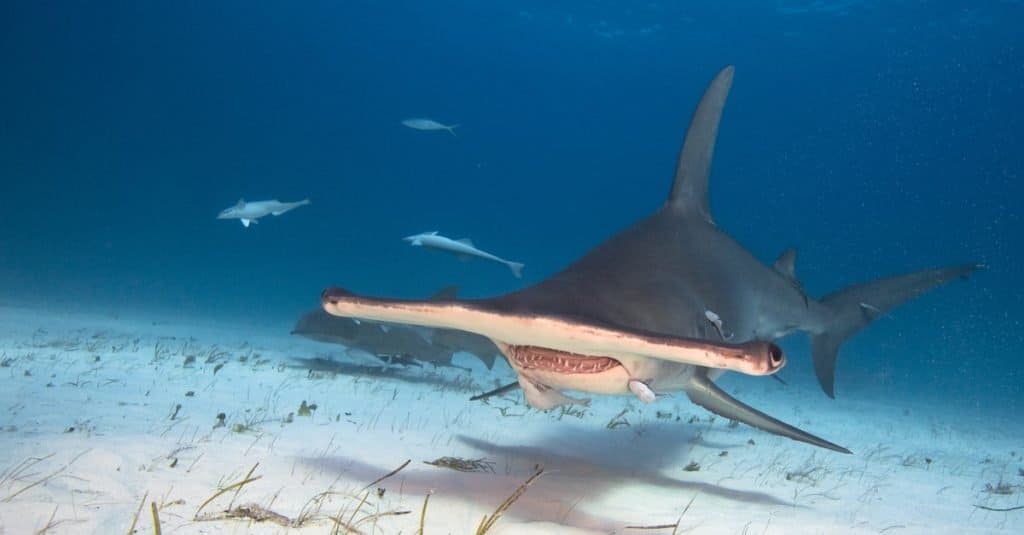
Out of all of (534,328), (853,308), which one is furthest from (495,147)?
(534,328)

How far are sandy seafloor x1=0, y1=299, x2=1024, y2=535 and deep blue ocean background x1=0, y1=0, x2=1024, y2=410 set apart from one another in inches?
570

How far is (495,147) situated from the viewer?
126 metres

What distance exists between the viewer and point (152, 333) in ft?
39.0

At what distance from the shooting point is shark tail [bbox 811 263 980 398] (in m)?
5.69

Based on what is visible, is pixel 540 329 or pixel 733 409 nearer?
pixel 540 329

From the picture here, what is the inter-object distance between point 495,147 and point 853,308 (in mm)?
122898

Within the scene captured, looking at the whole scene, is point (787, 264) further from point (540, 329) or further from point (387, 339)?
point (387, 339)

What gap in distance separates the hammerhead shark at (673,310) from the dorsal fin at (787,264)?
0.05ft

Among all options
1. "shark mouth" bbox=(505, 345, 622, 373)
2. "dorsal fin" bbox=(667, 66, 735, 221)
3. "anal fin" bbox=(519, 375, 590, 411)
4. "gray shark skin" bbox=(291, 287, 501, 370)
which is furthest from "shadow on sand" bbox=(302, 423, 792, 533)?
"gray shark skin" bbox=(291, 287, 501, 370)

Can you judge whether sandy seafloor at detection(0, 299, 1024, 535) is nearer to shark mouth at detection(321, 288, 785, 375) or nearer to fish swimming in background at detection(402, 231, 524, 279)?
shark mouth at detection(321, 288, 785, 375)

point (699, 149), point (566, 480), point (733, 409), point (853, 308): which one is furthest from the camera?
point (853, 308)

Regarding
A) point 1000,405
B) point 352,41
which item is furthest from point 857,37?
point 352,41

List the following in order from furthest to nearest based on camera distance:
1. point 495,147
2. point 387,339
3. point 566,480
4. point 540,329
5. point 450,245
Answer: point 495,147 < point 450,245 < point 387,339 < point 566,480 < point 540,329

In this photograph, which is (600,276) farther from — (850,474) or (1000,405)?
(1000,405)
